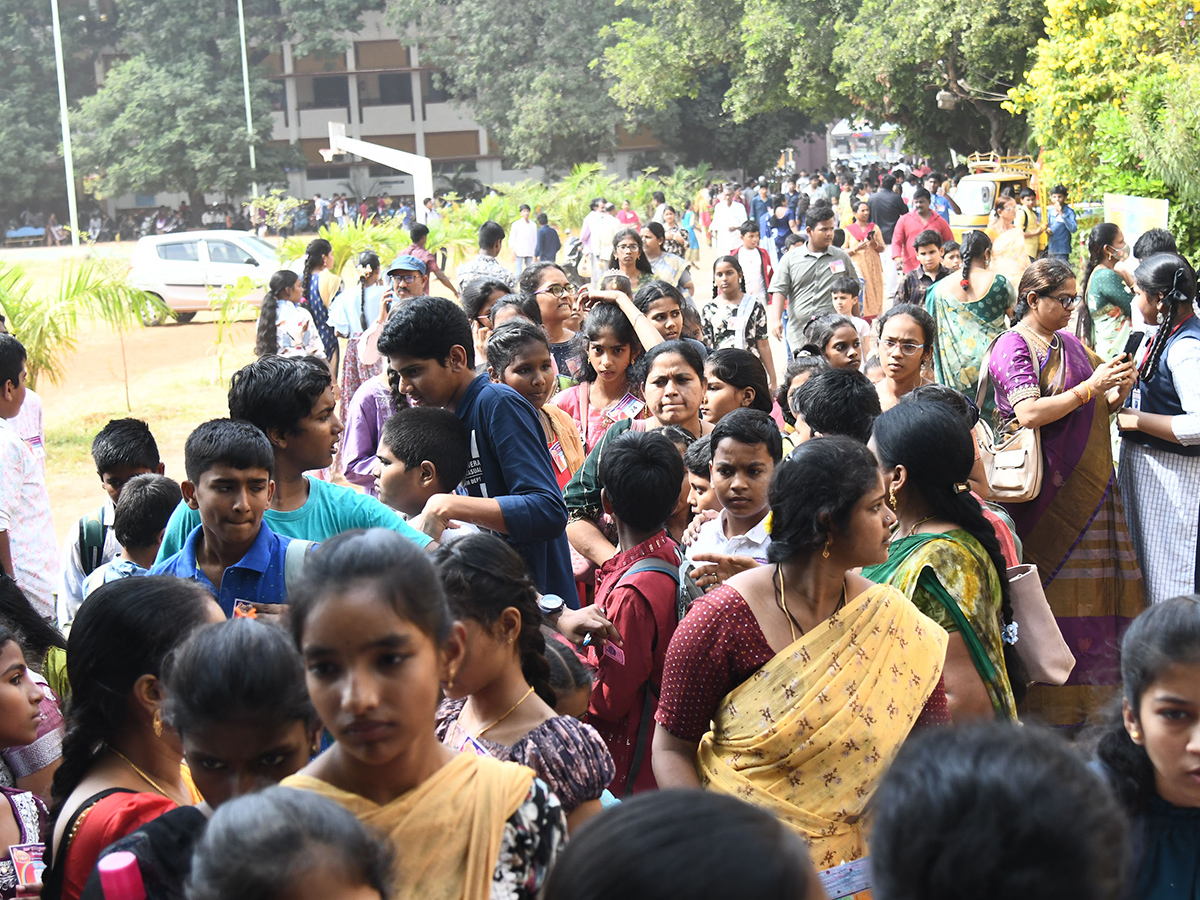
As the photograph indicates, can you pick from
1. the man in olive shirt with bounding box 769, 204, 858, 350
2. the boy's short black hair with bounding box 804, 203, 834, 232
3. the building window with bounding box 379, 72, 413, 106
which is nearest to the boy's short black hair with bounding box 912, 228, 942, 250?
the man in olive shirt with bounding box 769, 204, 858, 350

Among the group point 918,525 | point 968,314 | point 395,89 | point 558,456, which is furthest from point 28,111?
point 918,525

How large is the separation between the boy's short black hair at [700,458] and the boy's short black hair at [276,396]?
4.33 feet

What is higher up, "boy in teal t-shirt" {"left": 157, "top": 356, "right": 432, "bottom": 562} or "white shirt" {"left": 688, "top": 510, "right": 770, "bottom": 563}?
"boy in teal t-shirt" {"left": 157, "top": 356, "right": 432, "bottom": 562}

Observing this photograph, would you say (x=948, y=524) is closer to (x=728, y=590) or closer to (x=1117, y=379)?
(x=728, y=590)

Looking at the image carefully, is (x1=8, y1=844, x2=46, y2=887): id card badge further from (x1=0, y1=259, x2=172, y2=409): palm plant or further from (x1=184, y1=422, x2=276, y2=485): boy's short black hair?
(x1=0, y1=259, x2=172, y2=409): palm plant

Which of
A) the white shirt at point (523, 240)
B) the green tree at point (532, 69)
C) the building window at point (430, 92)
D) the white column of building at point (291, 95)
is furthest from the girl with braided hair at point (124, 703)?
the building window at point (430, 92)

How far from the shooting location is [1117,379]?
4.68 m

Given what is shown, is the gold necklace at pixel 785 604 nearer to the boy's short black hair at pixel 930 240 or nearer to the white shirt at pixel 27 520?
the white shirt at pixel 27 520

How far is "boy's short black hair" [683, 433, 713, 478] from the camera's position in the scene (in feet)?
12.9

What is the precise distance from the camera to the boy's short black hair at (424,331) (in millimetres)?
3469

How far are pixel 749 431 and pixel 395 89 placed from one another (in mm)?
51859

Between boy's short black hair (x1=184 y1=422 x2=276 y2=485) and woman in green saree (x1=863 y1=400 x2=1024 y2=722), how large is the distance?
1589mm

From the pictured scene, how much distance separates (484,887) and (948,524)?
1.73 metres

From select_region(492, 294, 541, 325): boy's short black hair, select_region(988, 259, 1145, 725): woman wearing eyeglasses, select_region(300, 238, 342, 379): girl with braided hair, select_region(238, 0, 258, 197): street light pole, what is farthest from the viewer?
select_region(238, 0, 258, 197): street light pole
